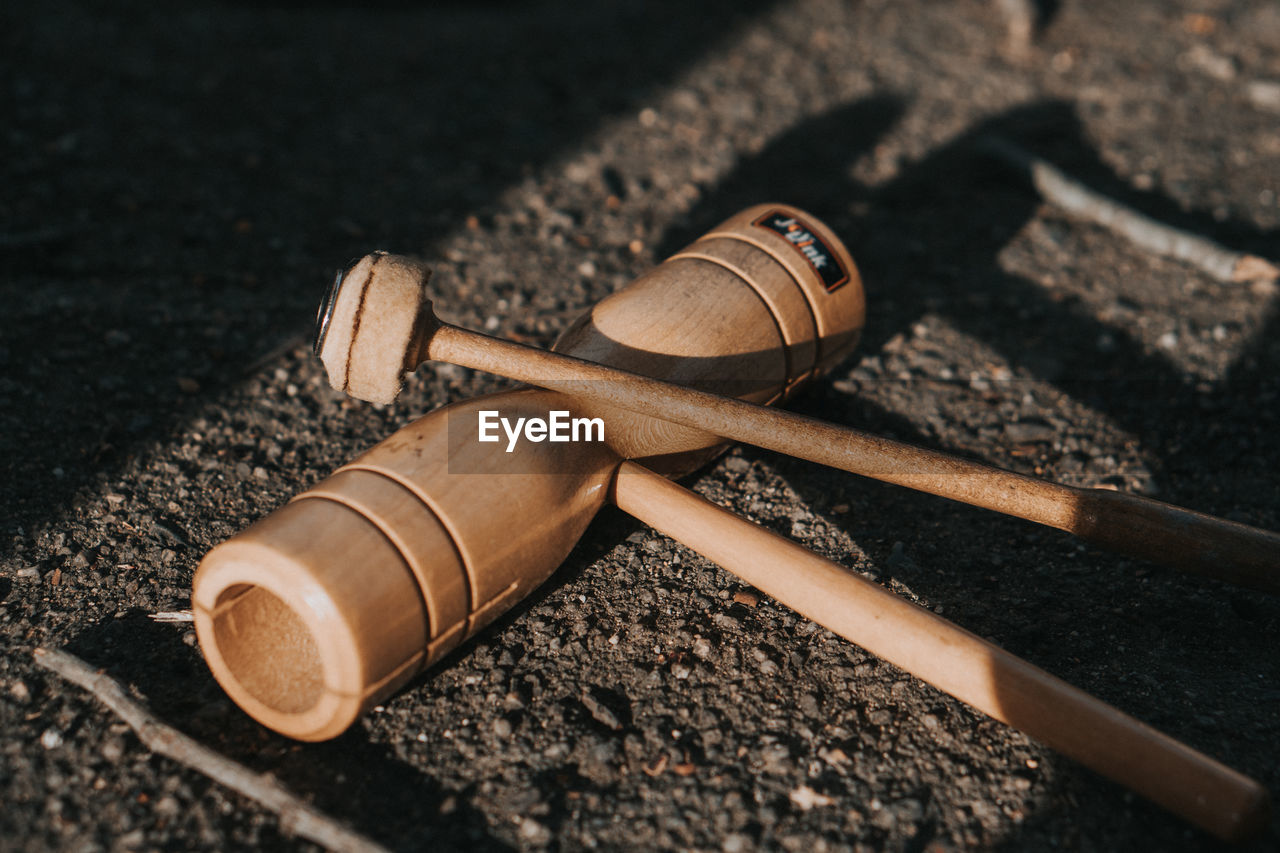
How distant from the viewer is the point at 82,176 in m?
3.94

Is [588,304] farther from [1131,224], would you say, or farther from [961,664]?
[1131,224]

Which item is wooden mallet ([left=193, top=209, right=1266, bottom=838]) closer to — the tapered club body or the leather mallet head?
the tapered club body

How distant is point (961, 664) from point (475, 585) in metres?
1.05

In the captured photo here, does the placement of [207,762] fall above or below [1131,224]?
below

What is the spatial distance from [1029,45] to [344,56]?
11.8 ft

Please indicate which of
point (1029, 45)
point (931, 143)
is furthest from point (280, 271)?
point (1029, 45)

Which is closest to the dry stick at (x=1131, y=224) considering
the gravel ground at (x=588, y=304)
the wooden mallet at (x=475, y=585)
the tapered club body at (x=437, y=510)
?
the gravel ground at (x=588, y=304)

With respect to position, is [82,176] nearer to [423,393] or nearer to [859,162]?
[423,393]

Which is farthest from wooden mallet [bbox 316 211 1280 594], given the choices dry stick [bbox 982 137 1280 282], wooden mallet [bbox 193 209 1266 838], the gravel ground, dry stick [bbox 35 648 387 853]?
dry stick [bbox 982 137 1280 282]

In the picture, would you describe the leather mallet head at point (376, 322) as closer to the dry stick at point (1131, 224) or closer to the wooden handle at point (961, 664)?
the wooden handle at point (961, 664)

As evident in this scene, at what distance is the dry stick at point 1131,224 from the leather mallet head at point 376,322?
299 centimetres

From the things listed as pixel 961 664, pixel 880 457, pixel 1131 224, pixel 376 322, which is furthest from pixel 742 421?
pixel 1131 224

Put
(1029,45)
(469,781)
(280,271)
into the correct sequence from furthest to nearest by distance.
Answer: (1029,45), (280,271), (469,781)

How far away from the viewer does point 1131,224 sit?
3.97 metres
